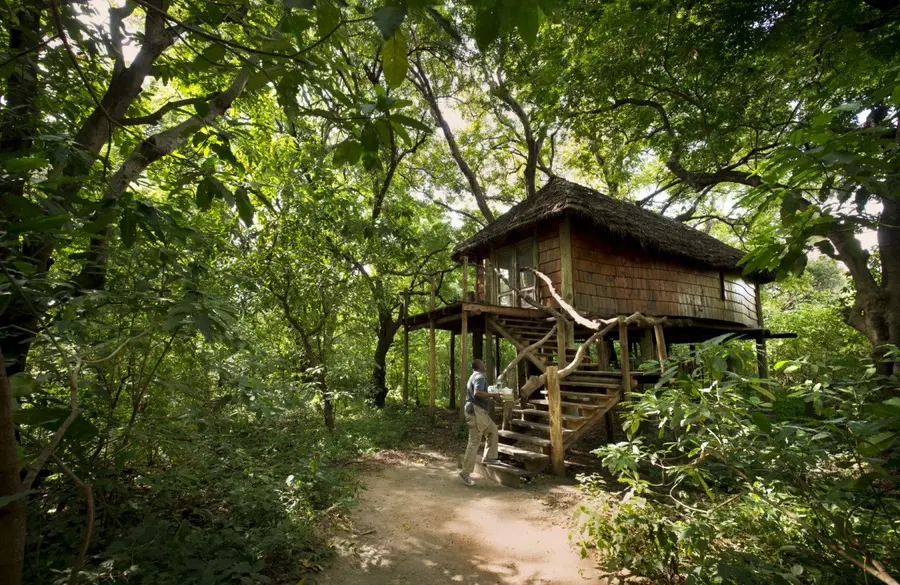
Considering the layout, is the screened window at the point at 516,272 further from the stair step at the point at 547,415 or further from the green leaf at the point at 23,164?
the green leaf at the point at 23,164

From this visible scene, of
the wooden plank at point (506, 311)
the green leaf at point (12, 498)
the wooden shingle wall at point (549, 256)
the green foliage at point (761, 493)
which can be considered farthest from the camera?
the wooden shingle wall at point (549, 256)

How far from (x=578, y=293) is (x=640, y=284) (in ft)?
7.69

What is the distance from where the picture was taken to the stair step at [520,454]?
257 inches

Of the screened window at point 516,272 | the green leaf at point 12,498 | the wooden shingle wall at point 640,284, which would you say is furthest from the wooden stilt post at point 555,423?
the green leaf at point 12,498

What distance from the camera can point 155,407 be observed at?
388cm

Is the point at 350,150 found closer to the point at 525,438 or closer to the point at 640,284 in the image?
the point at 525,438

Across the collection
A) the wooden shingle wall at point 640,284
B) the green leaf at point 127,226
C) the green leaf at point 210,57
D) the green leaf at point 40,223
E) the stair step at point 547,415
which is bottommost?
the stair step at point 547,415

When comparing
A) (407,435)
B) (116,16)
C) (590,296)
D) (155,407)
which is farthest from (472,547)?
(590,296)

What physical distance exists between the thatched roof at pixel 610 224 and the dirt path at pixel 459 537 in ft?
19.4

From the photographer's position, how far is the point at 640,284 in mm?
11227

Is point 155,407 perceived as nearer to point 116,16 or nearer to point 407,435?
point 116,16

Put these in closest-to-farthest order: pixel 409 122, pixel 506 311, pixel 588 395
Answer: pixel 409 122
pixel 588 395
pixel 506 311

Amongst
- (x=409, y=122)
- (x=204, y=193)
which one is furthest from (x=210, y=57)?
(x=409, y=122)

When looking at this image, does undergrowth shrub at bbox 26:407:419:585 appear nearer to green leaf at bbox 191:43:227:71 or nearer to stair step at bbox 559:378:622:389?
green leaf at bbox 191:43:227:71
